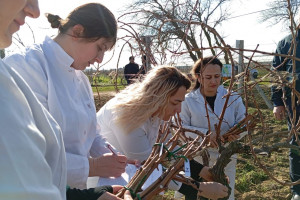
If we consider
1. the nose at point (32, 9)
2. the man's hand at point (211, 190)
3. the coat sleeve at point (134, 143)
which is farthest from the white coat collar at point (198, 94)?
the nose at point (32, 9)

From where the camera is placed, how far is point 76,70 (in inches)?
58.5

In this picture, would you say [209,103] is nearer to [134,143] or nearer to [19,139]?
[134,143]

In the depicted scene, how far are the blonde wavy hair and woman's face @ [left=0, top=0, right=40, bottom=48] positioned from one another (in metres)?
1.14

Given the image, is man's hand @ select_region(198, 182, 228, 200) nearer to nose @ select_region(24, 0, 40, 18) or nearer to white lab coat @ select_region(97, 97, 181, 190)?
white lab coat @ select_region(97, 97, 181, 190)

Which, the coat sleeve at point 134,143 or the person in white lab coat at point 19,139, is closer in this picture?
the person in white lab coat at point 19,139

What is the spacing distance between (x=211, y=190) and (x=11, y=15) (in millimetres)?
1201

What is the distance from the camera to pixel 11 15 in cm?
54

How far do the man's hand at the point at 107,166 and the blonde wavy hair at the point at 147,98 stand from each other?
0.37 metres

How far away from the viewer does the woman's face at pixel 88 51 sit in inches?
53.2

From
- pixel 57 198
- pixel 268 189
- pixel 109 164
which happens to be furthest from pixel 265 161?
pixel 57 198

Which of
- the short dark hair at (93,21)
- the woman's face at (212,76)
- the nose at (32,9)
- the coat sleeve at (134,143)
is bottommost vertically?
the coat sleeve at (134,143)

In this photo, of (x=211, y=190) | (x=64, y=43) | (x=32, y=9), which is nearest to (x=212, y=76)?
(x=211, y=190)

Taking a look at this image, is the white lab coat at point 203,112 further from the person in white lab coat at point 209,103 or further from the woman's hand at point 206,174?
the woman's hand at point 206,174

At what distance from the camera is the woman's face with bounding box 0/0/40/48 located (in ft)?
1.72
